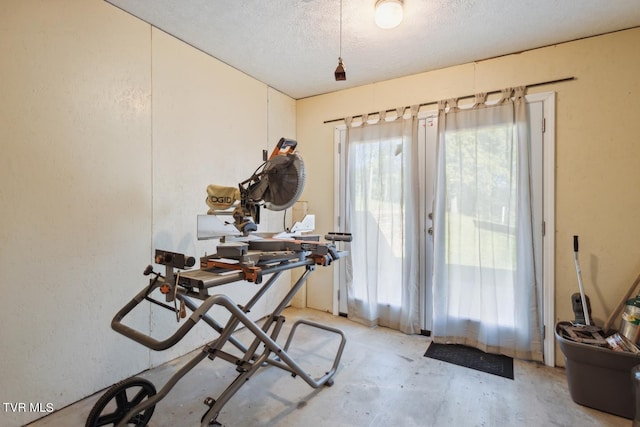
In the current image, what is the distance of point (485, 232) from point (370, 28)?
1955 mm

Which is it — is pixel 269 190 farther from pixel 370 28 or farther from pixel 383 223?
pixel 383 223

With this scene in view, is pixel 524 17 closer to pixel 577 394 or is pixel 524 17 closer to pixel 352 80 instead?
pixel 352 80

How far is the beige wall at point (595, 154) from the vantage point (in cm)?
221

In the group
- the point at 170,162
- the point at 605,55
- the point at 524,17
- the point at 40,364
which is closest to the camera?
the point at 40,364

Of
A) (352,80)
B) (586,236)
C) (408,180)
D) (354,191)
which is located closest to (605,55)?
(586,236)

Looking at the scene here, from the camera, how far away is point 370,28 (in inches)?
89.8

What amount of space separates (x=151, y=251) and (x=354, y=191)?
Answer: 205cm

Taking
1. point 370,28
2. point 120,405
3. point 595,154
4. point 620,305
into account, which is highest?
point 370,28

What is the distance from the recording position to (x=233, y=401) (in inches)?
77.4

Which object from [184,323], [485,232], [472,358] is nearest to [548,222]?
[485,232]

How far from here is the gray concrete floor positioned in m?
1.80

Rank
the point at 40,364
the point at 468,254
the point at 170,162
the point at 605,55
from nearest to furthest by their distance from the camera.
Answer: the point at 40,364
the point at 605,55
the point at 170,162
the point at 468,254

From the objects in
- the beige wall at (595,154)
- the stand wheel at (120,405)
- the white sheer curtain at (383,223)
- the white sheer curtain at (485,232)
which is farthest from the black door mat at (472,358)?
the stand wheel at (120,405)

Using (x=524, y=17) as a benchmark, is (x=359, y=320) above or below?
below
